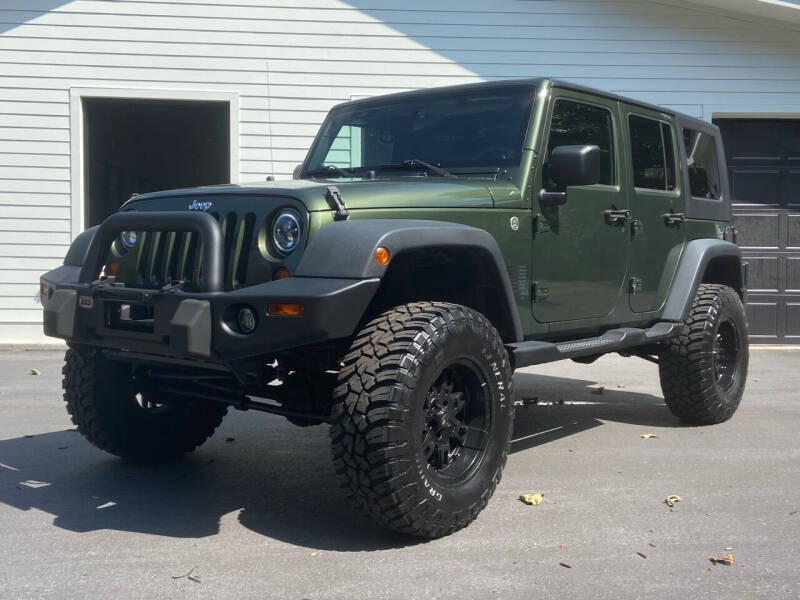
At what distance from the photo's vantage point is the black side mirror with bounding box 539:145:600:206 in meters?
4.60

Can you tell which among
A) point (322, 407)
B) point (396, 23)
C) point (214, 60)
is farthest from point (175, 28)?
point (322, 407)

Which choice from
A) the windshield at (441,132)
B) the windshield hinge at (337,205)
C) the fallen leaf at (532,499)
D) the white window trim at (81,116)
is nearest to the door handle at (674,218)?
the windshield at (441,132)

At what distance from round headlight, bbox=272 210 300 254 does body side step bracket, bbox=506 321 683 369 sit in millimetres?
1242

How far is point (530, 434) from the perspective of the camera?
6.14 m

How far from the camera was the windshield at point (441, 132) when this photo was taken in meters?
4.88

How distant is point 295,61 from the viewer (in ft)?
36.0

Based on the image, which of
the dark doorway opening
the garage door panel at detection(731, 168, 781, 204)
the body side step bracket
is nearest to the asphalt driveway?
the body side step bracket

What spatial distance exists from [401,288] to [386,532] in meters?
1.10

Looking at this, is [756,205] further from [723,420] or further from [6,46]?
[6,46]

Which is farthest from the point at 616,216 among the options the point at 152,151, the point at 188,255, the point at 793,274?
the point at 152,151

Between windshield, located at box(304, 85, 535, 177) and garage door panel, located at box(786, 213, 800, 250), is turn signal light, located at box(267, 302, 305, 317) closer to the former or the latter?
windshield, located at box(304, 85, 535, 177)

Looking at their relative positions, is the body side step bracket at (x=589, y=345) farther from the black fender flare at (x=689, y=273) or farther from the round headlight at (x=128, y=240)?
the round headlight at (x=128, y=240)

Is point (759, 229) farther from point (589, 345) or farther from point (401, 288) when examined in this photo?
point (401, 288)

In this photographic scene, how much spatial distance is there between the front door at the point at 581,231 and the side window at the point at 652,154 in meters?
0.28
